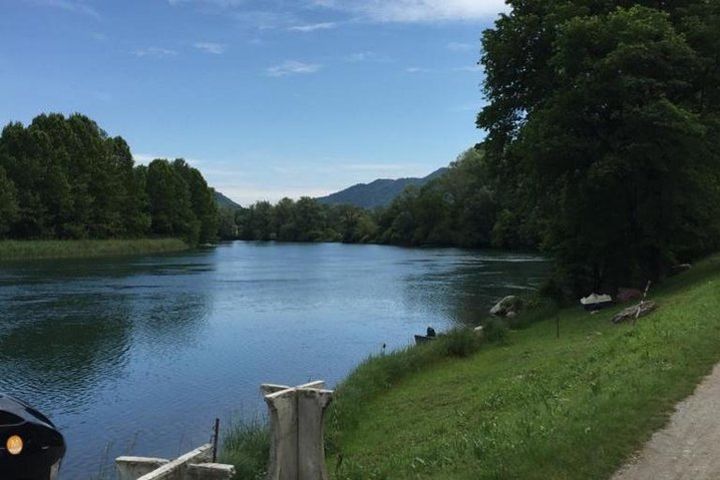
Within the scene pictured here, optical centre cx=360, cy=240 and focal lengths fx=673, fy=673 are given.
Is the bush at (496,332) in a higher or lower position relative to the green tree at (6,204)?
lower

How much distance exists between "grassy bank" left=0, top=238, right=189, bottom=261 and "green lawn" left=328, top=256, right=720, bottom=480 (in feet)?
211

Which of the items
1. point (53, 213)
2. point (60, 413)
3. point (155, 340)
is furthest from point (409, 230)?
point (60, 413)

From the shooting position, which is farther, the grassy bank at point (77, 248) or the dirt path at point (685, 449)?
the grassy bank at point (77, 248)

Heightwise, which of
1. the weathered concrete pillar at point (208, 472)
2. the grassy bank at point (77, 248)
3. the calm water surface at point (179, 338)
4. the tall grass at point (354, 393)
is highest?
the grassy bank at point (77, 248)

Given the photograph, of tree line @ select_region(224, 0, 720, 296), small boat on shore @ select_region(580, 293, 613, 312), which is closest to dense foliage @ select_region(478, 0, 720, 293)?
tree line @ select_region(224, 0, 720, 296)

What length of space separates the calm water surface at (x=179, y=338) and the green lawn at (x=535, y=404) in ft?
13.0

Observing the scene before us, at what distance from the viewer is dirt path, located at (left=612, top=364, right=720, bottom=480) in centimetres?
645

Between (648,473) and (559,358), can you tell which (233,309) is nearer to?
(559,358)

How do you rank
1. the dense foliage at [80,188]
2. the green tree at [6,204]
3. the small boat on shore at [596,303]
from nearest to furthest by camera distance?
the small boat on shore at [596,303]
the green tree at [6,204]
the dense foliage at [80,188]

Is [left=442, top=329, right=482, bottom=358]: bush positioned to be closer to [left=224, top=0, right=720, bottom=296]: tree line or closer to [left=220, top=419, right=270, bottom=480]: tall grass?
[left=224, top=0, right=720, bottom=296]: tree line

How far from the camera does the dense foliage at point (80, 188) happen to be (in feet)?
256

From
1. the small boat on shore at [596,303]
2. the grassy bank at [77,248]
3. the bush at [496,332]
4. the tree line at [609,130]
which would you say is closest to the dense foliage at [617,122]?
the tree line at [609,130]

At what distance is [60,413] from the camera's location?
54.3ft

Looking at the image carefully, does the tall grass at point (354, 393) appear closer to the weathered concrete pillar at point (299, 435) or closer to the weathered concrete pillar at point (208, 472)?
the weathered concrete pillar at point (299, 435)
